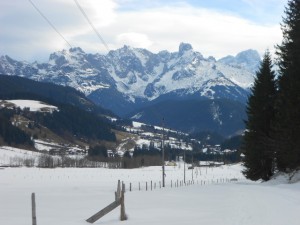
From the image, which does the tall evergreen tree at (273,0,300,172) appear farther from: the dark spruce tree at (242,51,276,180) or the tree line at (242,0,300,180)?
the dark spruce tree at (242,51,276,180)

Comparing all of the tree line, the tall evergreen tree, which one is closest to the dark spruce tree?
the tree line

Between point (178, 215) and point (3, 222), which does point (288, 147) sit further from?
point (3, 222)

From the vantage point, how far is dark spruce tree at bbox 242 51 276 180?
55.4 metres

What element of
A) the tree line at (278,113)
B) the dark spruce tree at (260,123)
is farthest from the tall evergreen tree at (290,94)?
the dark spruce tree at (260,123)

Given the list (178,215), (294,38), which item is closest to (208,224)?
(178,215)

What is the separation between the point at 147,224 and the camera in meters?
21.0

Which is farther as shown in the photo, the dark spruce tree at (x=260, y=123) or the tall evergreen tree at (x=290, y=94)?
the dark spruce tree at (x=260, y=123)

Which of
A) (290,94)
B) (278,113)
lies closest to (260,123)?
(278,113)

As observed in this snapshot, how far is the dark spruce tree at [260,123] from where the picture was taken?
182 feet

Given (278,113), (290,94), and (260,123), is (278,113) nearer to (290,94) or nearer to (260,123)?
(290,94)

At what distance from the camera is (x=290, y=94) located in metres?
41.6

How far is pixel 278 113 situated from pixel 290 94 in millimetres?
5485

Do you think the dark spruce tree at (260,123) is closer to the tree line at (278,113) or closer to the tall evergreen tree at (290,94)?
the tree line at (278,113)

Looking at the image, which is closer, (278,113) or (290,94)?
(290,94)
